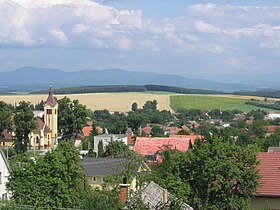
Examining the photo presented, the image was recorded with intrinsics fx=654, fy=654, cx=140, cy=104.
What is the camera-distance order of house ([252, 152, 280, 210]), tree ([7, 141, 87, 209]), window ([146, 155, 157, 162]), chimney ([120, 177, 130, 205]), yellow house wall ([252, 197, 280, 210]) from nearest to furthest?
chimney ([120, 177, 130, 205]), tree ([7, 141, 87, 209]), yellow house wall ([252, 197, 280, 210]), house ([252, 152, 280, 210]), window ([146, 155, 157, 162])

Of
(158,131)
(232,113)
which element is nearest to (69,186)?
(158,131)

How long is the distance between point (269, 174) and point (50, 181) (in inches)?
417

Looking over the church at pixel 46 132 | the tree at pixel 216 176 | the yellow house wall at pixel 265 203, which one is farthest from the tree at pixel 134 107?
the tree at pixel 216 176

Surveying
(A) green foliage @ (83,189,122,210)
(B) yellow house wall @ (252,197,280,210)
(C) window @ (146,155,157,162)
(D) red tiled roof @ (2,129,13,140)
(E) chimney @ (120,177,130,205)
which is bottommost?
(D) red tiled roof @ (2,129,13,140)

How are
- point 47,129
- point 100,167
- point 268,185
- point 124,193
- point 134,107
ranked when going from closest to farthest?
point 124,193 < point 268,185 < point 100,167 < point 47,129 < point 134,107

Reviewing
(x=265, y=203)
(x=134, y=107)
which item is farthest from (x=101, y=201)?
(x=134, y=107)

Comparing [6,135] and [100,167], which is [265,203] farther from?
[6,135]

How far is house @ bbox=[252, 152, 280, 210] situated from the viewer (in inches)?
1216

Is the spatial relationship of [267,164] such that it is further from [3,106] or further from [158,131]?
[158,131]

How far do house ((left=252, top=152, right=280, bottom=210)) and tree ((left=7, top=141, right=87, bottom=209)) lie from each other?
8.45 meters

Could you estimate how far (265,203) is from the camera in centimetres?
3098

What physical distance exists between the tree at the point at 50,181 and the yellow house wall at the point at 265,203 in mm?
8295

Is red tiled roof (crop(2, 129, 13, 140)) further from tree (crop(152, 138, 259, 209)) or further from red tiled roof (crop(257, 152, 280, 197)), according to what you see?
tree (crop(152, 138, 259, 209))

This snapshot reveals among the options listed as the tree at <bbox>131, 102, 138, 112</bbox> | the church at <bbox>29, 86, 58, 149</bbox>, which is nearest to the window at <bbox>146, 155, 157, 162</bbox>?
the church at <bbox>29, 86, 58, 149</bbox>
